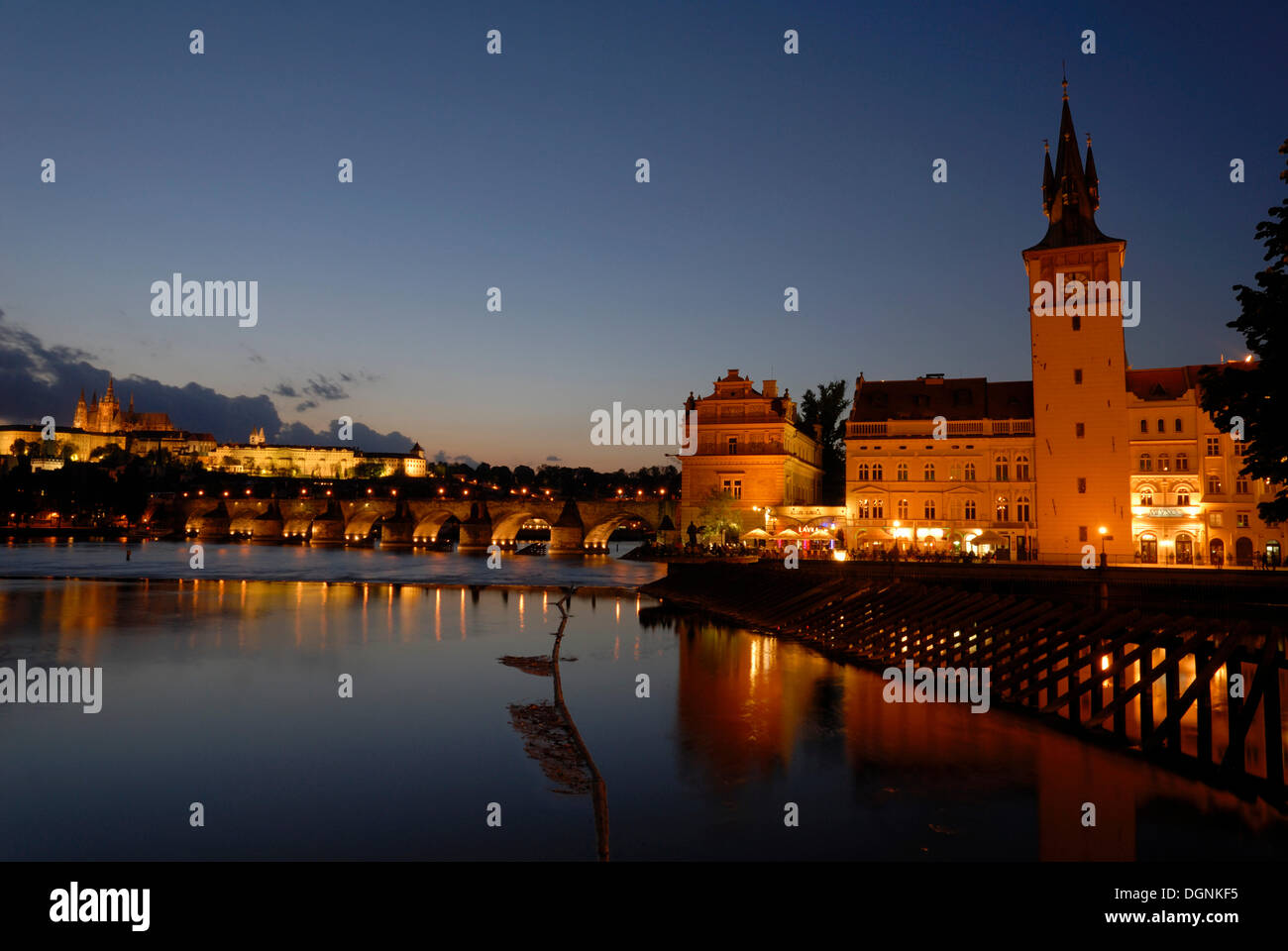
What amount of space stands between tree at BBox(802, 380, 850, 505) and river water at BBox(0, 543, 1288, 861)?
5470 cm

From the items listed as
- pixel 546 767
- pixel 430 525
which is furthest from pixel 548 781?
pixel 430 525

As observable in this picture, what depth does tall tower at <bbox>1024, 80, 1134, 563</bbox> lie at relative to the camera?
48.8 metres

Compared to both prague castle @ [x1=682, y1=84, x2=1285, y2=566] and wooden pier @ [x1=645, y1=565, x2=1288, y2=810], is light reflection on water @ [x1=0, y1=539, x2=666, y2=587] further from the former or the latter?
wooden pier @ [x1=645, y1=565, x2=1288, y2=810]

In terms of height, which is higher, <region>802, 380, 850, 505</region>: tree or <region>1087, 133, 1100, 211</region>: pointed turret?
<region>1087, 133, 1100, 211</region>: pointed turret

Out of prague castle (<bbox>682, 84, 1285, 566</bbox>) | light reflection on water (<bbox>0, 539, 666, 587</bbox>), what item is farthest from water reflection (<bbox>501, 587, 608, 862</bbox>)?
light reflection on water (<bbox>0, 539, 666, 587</bbox>)

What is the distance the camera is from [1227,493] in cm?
4584

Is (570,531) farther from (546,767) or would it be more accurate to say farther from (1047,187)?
(546,767)

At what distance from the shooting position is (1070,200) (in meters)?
51.7

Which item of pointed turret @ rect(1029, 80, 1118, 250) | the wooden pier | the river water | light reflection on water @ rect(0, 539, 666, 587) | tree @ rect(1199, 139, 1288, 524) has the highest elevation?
pointed turret @ rect(1029, 80, 1118, 250)

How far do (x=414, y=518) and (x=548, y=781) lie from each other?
369 ft

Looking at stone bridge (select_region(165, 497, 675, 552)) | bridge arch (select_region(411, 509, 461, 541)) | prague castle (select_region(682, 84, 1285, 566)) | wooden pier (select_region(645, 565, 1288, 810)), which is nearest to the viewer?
wooden pier (select_region(645, 565, 1288, 810))

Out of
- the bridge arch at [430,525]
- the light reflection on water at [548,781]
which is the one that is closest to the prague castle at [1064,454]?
the light reflection on water at [548,781]

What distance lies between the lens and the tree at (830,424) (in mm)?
83125
